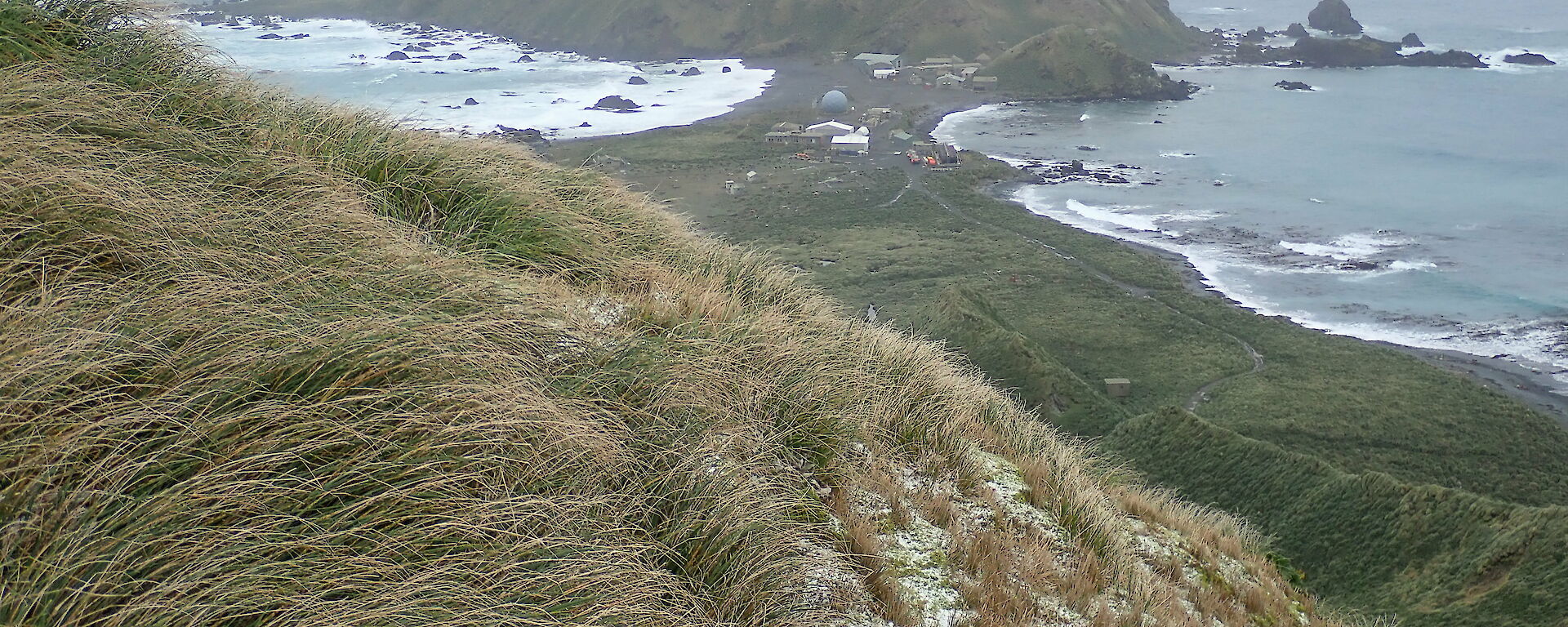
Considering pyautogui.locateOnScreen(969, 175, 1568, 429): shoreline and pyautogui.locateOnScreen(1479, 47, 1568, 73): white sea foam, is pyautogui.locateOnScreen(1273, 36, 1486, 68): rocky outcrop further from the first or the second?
pyautogui.locateOnScreen(969, 175, 1568, 429): shoreline

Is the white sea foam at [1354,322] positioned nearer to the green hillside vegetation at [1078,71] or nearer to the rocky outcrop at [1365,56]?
the green hillside vegetation at [1078,71]

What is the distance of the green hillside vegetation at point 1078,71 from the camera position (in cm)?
8181

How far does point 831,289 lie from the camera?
1344 inches

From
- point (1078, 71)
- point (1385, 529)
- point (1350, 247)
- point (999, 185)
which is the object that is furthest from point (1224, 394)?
point (1078, 71)

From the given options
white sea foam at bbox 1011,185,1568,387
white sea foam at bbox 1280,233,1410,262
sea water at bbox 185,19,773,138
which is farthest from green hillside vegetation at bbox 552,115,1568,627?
sea water at bbox 185,19,773,138

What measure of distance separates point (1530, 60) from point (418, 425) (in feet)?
365

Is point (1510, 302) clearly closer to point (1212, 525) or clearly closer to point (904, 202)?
point (904, 202)

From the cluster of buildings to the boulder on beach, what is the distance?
24931 millimetres

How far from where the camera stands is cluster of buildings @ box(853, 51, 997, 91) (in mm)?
84750

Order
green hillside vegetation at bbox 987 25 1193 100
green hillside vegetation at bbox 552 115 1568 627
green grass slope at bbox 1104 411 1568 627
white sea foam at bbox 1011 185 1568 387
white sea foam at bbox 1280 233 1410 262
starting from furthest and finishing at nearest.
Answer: green hillside vegetation at bbox 987 25 1193 100, white sea foam at bbox 1280 233 1410 262, white sea foam at bbox 1011 185 1568 387, green hillside vegetation at bbox 552 115 1568 627, green grass slope at bbox 1104 411 1568 627

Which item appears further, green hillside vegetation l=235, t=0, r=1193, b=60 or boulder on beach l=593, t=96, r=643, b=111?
green hillside vegetation l=235, t=0, r=1193, b=60

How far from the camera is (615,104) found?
238 ft

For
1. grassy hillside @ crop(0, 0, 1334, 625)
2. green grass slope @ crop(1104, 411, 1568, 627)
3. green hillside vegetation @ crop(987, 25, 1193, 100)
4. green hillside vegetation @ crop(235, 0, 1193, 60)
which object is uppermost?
green hillside vegetation @ crop(235, 0, 1193, 60)

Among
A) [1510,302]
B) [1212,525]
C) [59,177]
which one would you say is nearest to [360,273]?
[59,177]
